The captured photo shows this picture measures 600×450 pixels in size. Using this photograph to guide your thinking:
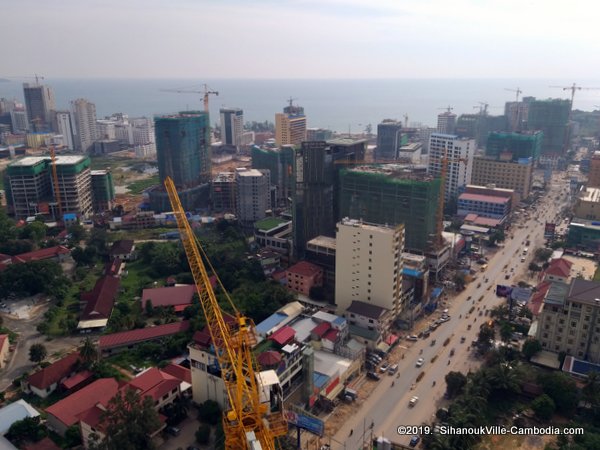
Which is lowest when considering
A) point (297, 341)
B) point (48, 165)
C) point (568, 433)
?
point (568, 433)

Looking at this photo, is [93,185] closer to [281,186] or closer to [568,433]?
[281,186]

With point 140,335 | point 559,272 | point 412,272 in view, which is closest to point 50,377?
point 140,335

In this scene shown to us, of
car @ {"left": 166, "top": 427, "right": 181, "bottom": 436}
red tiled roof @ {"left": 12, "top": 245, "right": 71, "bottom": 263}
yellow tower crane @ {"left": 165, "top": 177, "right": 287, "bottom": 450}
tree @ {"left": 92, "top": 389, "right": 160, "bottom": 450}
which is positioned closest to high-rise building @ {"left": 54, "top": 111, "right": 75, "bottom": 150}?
red tiled roof @ {"left": 12, "top": 245, "right": 71, "bottom": 263}

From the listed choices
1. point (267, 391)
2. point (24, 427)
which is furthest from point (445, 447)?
point (24, 427)

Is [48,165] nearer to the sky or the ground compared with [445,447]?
nearer to the sky

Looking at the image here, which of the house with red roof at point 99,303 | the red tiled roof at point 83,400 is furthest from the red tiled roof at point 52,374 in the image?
the house with red roof at point 99,303

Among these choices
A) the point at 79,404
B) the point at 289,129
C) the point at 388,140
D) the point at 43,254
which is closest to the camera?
the point at 79,404

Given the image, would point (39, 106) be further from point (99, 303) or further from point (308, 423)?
point (308, 423)
